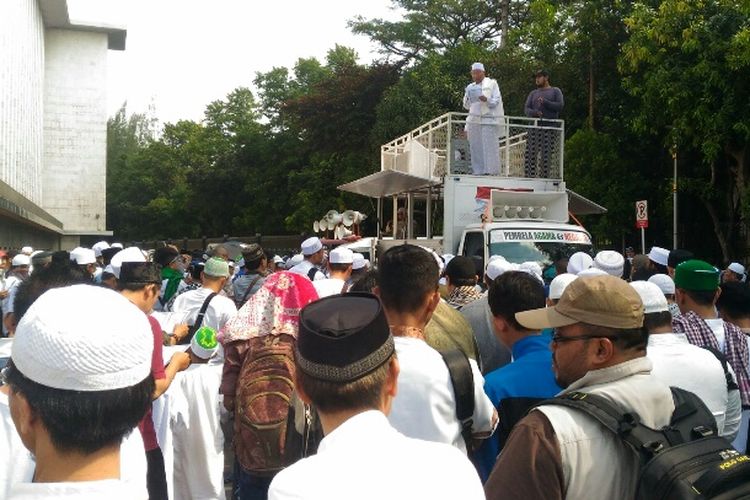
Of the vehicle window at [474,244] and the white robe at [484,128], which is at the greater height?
the white robe at [484,128]

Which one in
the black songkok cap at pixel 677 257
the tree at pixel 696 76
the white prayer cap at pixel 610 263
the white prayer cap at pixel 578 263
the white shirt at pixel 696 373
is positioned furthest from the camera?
the tree at pixel 696 76

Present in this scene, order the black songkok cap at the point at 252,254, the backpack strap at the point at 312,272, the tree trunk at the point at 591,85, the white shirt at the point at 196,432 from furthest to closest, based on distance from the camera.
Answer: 1. the tree trunk at the point at 591,85
2. the backpack strap at the point at 312,272
3. the black songkok cap at the point at 252,254
4. the white shirt at the point at 196,432

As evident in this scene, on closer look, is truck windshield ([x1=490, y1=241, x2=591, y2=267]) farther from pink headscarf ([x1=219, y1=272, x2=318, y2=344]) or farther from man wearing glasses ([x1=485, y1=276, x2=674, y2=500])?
man wearing glasses ([x1=485, y1=276, x2=674, y2=500])

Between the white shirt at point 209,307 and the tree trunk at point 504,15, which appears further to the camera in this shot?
the tree trunk at point 504,15

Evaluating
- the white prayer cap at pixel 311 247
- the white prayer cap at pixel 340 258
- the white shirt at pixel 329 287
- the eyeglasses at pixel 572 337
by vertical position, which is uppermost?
the white prayer cap at pixel 311 247

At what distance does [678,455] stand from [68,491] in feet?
4.84

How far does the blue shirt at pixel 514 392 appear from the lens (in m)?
3.20

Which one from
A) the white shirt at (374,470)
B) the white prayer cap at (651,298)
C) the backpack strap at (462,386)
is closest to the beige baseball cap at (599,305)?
the backpack strap at (462,386)

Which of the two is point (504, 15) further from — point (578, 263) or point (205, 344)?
point (205, 344)

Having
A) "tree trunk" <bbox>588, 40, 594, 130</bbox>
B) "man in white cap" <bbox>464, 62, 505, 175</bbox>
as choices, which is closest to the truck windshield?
"man in white cap" <bbox>464, 62, 505, 175</bbox>

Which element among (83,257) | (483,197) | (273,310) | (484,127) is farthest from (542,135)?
(273,310)

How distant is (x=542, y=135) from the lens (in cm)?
1568

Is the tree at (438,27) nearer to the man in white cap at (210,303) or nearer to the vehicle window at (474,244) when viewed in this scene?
the vehicle window at (474,244)

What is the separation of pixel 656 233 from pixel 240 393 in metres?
23.9
